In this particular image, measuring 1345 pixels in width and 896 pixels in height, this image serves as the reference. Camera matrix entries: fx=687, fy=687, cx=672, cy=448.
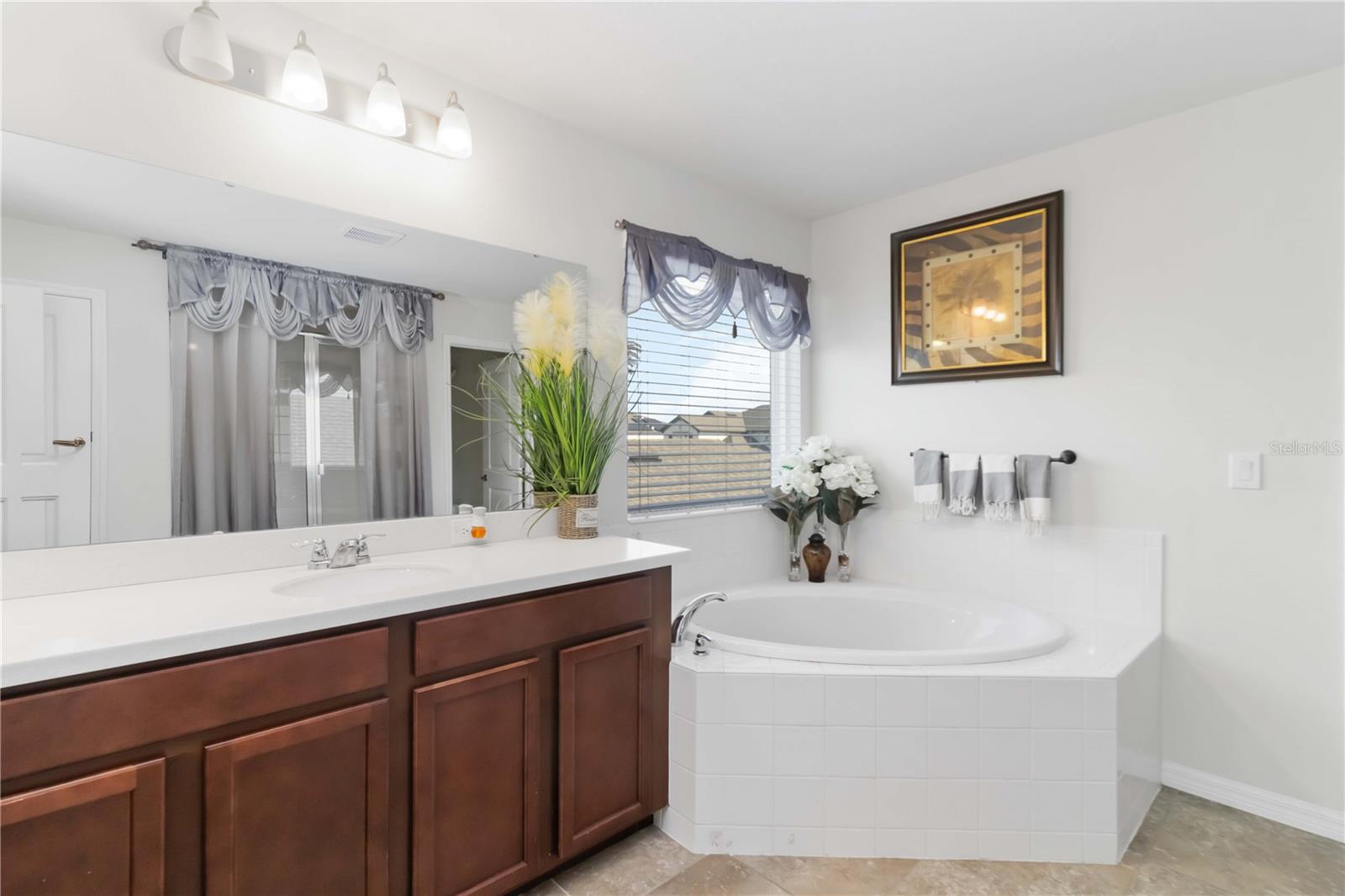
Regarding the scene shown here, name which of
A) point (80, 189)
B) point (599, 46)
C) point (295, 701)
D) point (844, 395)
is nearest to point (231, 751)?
point (295, 701)

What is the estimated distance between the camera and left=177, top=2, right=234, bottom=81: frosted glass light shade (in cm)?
154

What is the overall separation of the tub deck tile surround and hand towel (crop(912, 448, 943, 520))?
38.6 inches

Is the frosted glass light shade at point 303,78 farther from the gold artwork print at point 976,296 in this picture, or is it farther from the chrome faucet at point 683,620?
the gold artwork print at point 976,296

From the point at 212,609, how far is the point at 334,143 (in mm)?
1265

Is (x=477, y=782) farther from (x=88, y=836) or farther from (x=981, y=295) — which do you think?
(x=981, y=295)

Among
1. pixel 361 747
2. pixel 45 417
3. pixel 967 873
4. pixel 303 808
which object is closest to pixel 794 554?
pixel 967 873

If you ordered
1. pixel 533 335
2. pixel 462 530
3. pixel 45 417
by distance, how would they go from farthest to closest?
pixel 533 335
pixel 462 530
pixel 45 417

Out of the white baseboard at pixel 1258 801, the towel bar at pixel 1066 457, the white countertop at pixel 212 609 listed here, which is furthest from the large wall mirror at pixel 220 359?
the white baseboard at pixel 1258 801

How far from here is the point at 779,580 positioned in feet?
10.5

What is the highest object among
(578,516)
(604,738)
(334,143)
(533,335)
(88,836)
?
(334,143)

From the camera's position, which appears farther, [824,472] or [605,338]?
[824,472]

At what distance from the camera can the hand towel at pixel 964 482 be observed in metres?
2.81

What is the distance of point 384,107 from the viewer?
1827mm

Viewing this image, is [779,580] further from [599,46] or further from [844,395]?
[599,46]
